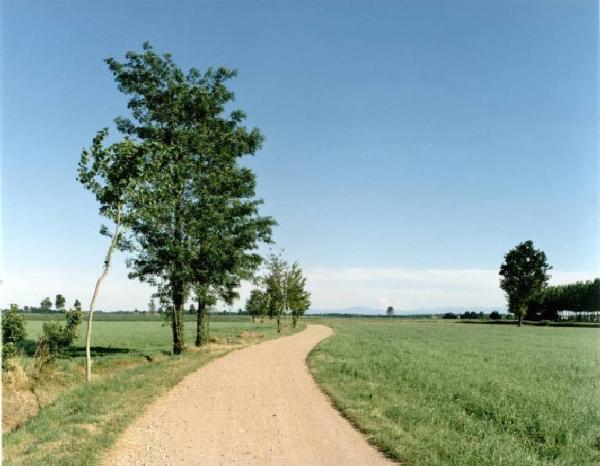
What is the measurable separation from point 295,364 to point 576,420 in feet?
38.5

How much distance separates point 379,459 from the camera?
8.02 m

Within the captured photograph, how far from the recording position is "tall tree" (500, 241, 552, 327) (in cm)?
9225

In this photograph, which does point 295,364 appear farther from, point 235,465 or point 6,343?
point 235,465

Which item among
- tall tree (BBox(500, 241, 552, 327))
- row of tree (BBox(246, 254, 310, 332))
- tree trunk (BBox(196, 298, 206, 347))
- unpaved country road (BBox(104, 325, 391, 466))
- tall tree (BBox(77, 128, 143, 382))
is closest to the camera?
unpaved country road (BBox(104, 325, 391, 466))

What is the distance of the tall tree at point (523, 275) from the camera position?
92250 millimetres

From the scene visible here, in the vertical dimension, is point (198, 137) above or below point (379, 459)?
above

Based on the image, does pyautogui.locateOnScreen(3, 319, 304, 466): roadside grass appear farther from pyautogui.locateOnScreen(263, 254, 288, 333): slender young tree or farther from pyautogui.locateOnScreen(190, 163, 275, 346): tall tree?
pyautogui.locateOnScreen(263, 254, 288, 333): slender young tree

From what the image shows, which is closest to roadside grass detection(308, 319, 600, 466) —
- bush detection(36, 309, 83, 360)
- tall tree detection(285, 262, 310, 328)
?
bush detection(36, 309, 83, 360)

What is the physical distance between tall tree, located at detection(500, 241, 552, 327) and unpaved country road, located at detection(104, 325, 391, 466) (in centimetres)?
8769

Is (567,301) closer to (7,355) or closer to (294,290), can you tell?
(294,290)

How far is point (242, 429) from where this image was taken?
1001cm

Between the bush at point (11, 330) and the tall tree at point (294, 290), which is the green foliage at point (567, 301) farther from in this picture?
the bush at point (11, 330)

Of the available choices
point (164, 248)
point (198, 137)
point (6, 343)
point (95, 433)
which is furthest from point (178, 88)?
point (95, 433)

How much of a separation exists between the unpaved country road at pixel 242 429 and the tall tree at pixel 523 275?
8769 centimetres
